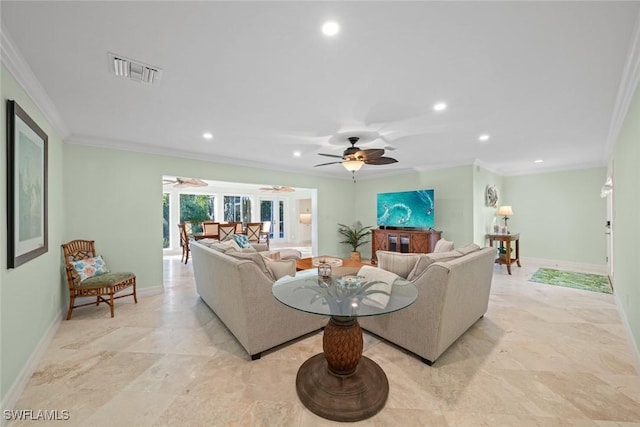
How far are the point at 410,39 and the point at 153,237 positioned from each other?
424 cm

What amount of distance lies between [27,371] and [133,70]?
7.90 ft

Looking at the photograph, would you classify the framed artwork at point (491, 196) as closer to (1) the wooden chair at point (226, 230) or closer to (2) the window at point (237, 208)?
(1) the wooden chair at point (226, 230)

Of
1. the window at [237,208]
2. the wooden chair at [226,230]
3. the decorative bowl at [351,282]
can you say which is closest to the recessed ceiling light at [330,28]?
the decorative bowl at [351,282]

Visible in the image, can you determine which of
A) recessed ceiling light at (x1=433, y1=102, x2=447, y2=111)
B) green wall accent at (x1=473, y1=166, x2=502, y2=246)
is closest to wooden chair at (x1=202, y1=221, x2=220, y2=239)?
recessed ceiling light at (x1=433, y1=102, x2=447, y2=111)

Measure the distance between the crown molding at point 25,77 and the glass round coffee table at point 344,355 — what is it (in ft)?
7.64

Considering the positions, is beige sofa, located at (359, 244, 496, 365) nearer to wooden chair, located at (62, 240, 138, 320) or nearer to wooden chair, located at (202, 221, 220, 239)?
wooden chair, located at (62, 240, 138, 320)

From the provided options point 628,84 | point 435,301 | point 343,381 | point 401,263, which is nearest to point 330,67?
point 401,263

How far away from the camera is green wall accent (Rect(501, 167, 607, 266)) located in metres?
5.31

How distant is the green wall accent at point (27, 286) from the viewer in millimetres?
1690

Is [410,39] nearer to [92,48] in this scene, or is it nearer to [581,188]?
[92,48]

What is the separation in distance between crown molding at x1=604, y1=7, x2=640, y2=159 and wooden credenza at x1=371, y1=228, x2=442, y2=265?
297 centimetres

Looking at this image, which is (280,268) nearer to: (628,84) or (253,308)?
(253,308)

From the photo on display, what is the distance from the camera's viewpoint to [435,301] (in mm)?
2059

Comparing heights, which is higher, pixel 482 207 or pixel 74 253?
pixel 482 207
